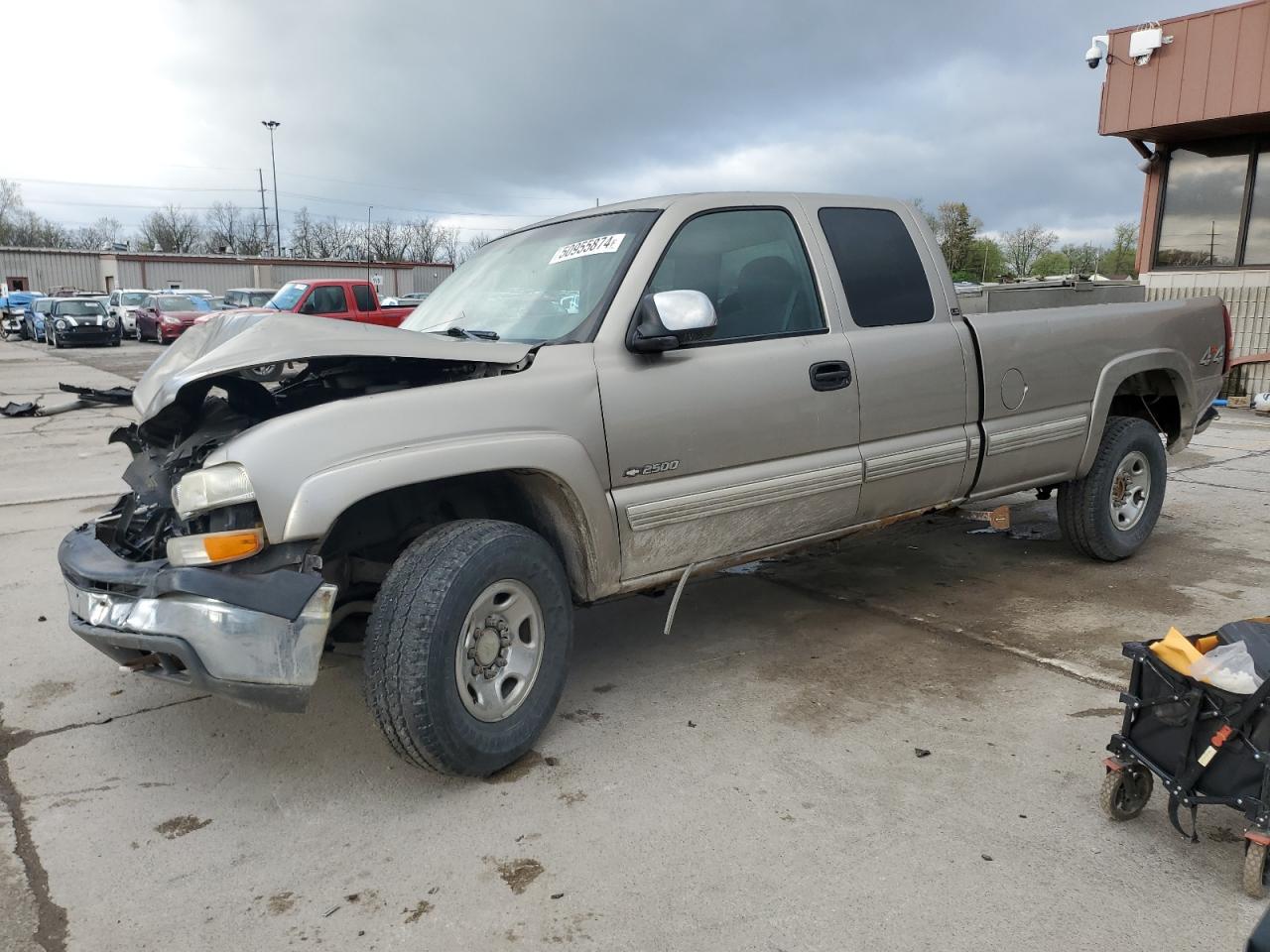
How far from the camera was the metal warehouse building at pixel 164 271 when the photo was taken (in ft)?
172

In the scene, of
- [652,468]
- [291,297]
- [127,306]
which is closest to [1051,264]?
[291,297]

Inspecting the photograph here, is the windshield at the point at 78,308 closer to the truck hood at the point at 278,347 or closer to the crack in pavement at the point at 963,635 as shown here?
the crack in pavement at the point at 963,635

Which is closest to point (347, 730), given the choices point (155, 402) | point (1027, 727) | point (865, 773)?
point (155, 402)

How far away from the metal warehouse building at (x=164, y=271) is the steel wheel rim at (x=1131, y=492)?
50.6m

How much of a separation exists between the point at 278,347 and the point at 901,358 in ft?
8.41

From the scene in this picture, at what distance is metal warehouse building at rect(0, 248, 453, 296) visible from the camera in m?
52.4

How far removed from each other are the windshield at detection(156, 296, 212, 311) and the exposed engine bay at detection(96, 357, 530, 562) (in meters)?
28.4

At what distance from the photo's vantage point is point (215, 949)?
2318 millimetres

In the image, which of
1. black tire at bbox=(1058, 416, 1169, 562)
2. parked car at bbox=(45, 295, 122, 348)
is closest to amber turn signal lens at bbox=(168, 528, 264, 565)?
black tire at bbox=(1058, 416, 1169, 562)

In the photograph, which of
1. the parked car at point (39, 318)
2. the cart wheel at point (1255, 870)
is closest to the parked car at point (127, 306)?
the parked car at point (39, 318)

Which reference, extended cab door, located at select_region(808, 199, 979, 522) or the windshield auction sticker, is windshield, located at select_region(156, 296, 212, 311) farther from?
extended cab door, located at select_region(808, 199, 979, 522)

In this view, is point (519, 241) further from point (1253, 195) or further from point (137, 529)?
point (1253, 195)

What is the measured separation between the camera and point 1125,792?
110 inches

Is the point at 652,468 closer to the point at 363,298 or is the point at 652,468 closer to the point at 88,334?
the point at 363,298
